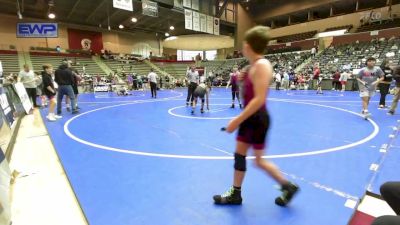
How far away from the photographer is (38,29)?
16922 mm

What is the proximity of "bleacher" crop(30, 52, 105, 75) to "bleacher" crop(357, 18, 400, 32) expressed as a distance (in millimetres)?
26543

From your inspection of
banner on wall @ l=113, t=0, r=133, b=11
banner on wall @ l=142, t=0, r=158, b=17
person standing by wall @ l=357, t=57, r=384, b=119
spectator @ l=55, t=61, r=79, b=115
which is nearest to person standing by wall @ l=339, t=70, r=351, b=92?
person standing by wall @ l=357, t=57, r=384, b=119

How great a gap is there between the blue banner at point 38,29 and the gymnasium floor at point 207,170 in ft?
39.2

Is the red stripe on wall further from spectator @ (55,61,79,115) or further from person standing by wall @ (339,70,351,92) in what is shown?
person standing by wall @ (339,70,351,92)

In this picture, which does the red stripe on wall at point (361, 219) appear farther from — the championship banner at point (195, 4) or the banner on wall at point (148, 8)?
the championship banner at point (195, 4)

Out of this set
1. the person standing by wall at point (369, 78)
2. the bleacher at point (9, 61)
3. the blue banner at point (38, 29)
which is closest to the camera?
the person standing by wall at point (369, 78)

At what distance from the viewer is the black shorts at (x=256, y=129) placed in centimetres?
249

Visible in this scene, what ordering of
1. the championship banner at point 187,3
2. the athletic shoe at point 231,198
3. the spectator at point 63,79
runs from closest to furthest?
the athletic shoe at point 231,198 → the spectator at point 63,79 → the championship banner at point 187,3

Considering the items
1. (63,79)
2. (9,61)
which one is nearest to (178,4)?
(9,61)

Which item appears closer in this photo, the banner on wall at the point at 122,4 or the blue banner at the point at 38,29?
the banner on wall at the point at 122,4

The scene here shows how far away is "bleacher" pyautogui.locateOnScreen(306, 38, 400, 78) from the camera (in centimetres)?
2131

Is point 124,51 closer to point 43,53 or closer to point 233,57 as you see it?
→ point 43,53

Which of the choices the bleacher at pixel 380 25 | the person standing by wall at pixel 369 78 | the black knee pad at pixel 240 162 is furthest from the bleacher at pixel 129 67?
the black knee pad at pixel 240 162

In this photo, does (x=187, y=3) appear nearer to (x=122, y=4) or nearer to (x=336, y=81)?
(x=122, y=4)
